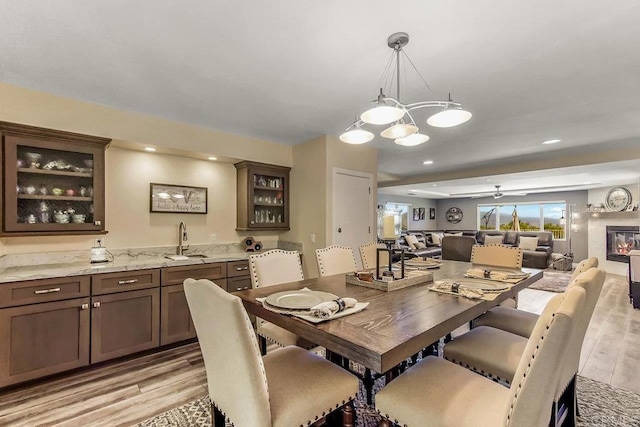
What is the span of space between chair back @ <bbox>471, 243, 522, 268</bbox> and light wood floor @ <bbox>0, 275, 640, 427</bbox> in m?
1.02

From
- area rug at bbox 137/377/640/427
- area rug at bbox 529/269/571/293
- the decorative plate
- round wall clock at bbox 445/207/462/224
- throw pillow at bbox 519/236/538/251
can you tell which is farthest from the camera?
round wall clock at bbox 445/207/462/224

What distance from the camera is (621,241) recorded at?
7.17 m

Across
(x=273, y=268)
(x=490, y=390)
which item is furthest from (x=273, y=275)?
(x=490, y=390)

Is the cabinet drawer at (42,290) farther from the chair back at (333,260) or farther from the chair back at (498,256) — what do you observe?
the chair back at (498,256)

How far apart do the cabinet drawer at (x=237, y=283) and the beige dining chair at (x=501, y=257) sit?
2442 millimetres

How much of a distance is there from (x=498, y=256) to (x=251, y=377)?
270cm

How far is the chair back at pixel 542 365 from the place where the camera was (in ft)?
2.92

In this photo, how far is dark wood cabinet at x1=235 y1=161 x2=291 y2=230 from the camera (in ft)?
12.5

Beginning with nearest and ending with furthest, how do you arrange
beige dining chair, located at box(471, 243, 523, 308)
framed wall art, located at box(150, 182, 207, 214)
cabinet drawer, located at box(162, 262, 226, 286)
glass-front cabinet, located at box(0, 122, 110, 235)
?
glass-front cabinet, located at box(0, 122, 110, 235), beige dining chair, located at box(471, 243, 523, 308), cabinet drawer, located at box(162, 262, 226, 286), framed wall art, located at box(150, 182, 207, 214)

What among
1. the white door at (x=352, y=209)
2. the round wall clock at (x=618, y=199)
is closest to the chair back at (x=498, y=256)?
the white door at (x=352, y=209)

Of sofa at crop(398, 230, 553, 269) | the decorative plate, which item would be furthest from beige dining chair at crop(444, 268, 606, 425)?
sofa at crop(398, 230, 553, 269)

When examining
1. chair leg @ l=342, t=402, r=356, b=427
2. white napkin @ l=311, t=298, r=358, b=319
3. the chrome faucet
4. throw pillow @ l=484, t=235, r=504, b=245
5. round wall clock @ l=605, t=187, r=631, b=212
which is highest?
round wall clock @ l=605, t=187, r=631, b=212

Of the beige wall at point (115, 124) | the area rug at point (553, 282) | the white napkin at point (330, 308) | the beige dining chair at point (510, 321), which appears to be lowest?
the area rug at point (553, 282)

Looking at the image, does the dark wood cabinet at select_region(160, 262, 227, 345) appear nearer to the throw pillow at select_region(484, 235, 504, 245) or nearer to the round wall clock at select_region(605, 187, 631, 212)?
the throw pillow at select_region(484, 235, 504, 245)
